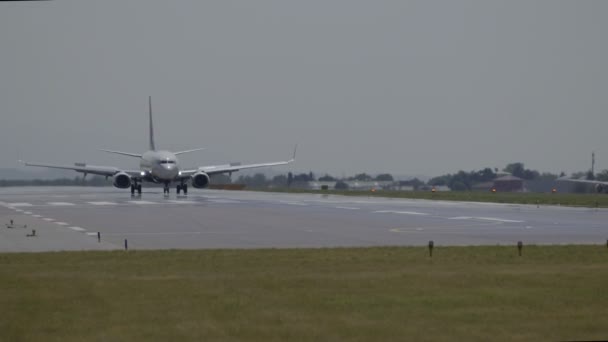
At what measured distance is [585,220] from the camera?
140ft

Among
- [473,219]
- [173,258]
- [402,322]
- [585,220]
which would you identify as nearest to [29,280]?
[173,258]

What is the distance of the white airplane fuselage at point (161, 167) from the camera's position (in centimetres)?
8350

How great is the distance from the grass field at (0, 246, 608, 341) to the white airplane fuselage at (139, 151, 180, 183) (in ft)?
197

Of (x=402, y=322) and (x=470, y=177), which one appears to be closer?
(x=402, y=322)

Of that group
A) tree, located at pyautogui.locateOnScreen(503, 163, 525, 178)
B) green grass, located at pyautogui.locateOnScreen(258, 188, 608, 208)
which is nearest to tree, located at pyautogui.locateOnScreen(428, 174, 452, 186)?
tree, located at pyautogui.locateOnScreen(503, 163, 525, 178)

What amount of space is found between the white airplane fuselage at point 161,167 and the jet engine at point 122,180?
1836 mm

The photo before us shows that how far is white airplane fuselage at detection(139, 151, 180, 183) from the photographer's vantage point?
83.5 m

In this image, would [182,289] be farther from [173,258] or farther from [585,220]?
[585,220]

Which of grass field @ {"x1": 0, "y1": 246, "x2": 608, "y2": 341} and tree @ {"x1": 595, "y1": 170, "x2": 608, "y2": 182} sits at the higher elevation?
tree @ {"x1": 595, "y1": 170, "x2": 608, "y2": 182}

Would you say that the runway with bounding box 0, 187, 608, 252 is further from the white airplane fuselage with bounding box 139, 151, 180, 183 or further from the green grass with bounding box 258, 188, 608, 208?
the white airplane fuselage with bounding box 139, 151, 180, 183

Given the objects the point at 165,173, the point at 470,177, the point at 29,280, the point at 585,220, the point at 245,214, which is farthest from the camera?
the point at 470,177

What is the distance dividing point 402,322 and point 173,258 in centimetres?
1032

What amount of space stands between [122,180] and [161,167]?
5805 millimetres

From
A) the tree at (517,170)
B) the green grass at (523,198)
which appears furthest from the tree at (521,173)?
the green grass at (523,198)
